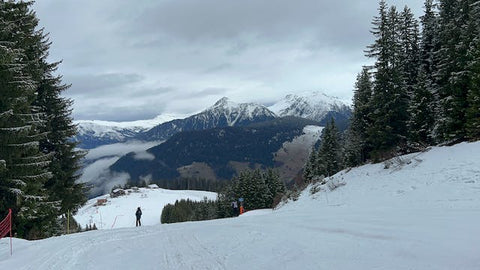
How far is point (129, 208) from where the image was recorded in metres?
181

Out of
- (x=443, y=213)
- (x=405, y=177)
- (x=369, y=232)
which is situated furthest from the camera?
(x=405, y=177)

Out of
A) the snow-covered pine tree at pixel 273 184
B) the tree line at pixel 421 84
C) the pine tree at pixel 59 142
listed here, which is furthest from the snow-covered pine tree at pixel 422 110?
the snow-covered pine tree at pixel 273 184

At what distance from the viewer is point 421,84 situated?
103 ft

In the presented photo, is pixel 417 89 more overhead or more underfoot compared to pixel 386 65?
more underfoot

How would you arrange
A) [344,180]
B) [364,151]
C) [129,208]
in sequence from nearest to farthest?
[344,180] < [364,151] < [129,208]

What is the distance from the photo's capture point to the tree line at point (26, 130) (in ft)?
57.5

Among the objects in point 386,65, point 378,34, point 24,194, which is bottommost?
point 24,194

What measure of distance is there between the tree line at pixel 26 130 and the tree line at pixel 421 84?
87.3 feet

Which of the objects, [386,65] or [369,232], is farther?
[386,65]

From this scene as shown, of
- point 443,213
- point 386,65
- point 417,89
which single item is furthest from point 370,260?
point 386,65

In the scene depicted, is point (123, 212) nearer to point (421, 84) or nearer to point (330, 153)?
point (330, 153)

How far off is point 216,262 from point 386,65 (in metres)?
31.1

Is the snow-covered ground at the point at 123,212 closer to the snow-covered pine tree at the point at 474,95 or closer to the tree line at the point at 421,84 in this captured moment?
the tree line at the point at 421,84

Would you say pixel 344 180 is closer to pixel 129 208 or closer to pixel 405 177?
pixel 405 177
